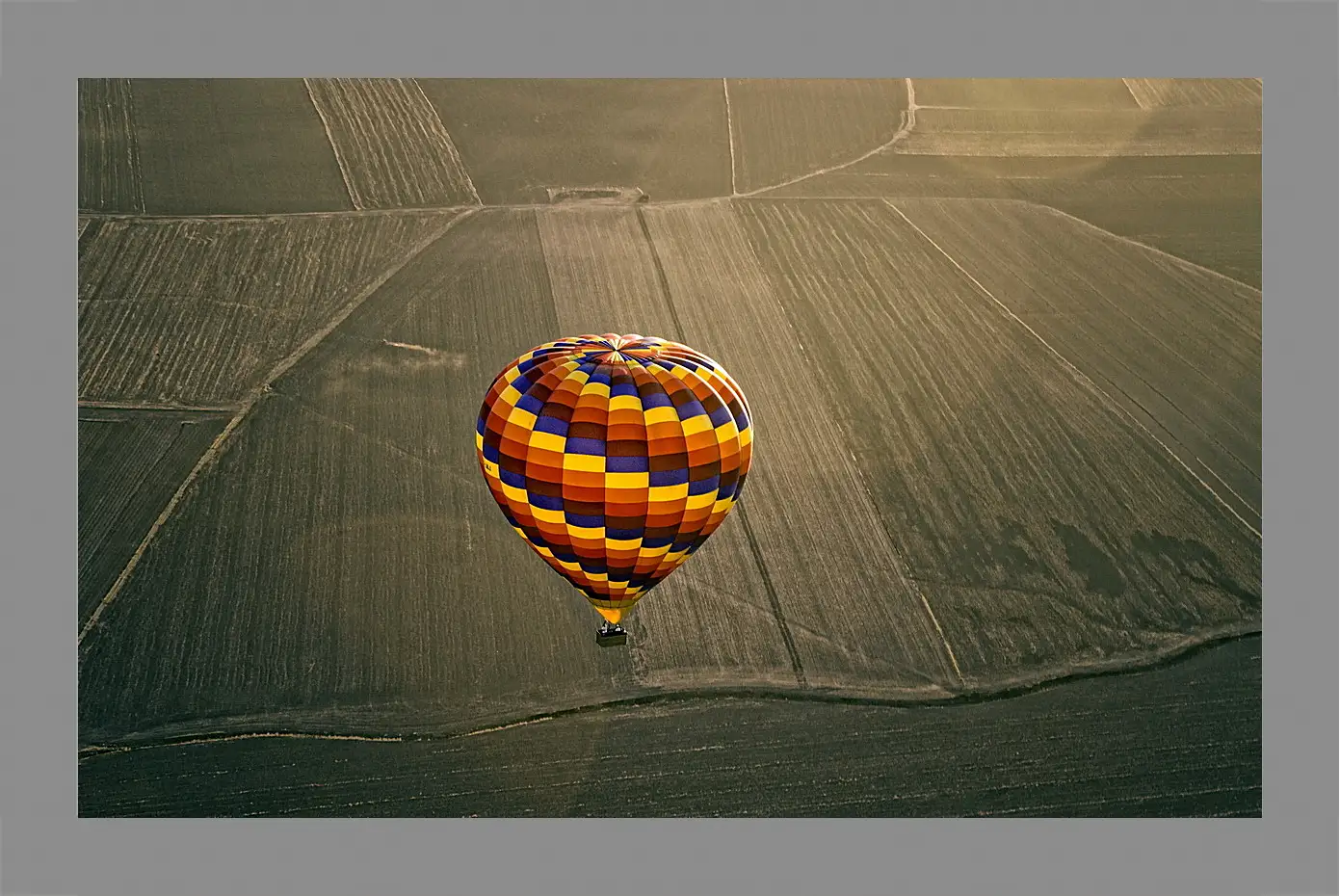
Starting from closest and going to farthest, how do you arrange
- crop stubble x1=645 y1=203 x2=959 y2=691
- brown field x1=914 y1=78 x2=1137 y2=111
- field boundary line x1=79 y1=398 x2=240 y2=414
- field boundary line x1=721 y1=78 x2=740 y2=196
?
crop stubble x1=645 y1=203 x2=959 y2=691 < field boundary line x1=79 y1=398 x2=240 y2=414 < field boundary line x1=721 y1=78 x2=740 y2=196 < brown field x1=914 y1=78 x2=1137 y2=111

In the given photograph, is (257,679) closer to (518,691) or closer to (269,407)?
(518,691)

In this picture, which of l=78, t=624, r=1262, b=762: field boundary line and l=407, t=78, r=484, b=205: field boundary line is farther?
l=407, t=78, r=484, b=205: field boundary line

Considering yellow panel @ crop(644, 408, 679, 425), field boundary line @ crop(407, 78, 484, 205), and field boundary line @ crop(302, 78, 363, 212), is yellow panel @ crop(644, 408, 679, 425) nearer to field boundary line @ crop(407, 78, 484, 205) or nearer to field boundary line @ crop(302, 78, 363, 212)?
field boundary line @ crop(407, 78, 484, 205)

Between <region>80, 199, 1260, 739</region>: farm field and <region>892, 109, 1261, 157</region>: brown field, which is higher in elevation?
<region>892, 109, 1261, 157</region>: brown field

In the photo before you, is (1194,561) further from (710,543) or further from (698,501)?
(698,501)

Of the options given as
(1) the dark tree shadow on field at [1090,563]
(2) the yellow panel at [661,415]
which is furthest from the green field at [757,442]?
(2) the yellow panel at [661,415]

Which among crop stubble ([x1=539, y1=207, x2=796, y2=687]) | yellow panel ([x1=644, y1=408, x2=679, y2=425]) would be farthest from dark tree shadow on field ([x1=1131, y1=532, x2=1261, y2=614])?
yellow panel ([x1=644, y1=408, x2=679, y2=425])
